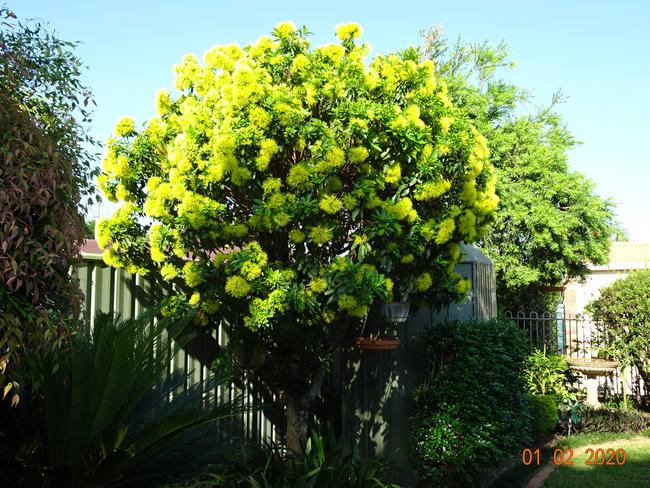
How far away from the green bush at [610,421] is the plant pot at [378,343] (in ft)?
16.9

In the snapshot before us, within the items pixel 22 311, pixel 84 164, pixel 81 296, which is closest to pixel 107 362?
pixel 81 296

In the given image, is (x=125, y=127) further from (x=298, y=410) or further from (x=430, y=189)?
(x=298, y=410)

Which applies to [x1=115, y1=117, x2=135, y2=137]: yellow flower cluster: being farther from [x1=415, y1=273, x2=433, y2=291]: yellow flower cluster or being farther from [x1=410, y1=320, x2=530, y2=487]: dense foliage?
[x1=410, y1=320, x2=530, y2=487]: dense foliage

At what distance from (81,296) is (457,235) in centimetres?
325

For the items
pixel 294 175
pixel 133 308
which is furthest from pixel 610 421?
pixel 133 308

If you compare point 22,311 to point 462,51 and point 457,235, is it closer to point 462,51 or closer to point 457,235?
point 457,235

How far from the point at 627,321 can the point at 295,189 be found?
8410 mm

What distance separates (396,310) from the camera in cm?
569

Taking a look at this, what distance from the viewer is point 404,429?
664cm

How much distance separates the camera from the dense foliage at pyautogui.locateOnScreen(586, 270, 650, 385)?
10812mm

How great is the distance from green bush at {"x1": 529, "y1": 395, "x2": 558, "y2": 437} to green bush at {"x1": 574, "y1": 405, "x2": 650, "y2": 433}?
63cm

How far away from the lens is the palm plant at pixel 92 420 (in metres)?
3.21

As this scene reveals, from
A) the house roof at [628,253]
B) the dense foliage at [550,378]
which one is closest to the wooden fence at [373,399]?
the dense foliage at [550,378]

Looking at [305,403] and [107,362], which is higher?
[107,362]
